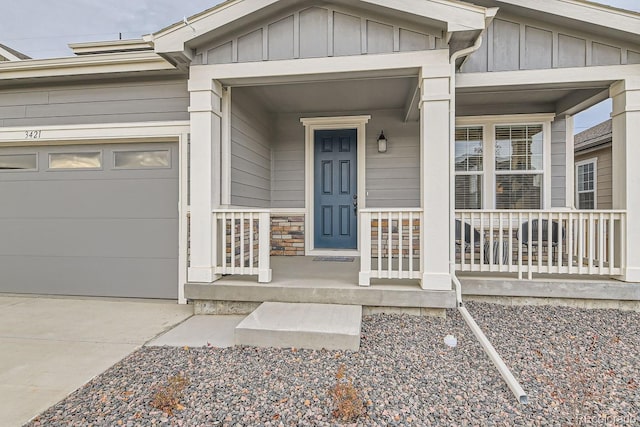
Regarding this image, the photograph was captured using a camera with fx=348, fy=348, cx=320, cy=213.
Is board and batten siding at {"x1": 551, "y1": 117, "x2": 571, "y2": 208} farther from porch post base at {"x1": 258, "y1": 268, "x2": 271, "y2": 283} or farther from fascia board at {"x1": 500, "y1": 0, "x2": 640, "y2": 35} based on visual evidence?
porch post base at {"x1": 258, "y1": 268, "x2": 271, "y2": 283}

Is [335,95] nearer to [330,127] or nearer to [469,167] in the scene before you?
[330,127]

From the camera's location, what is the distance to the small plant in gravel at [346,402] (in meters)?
1.81

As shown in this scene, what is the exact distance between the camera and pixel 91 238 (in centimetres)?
419

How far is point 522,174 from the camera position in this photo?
5055 mm

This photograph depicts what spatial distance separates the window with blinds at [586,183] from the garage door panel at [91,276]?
9.03 m

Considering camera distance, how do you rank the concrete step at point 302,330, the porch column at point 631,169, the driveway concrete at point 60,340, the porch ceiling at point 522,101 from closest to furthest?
the driveway concrete at point 60,340 < the concrete step at point 302,330 < the porch column at point 631,169 < the porch ceiling at point 522,101

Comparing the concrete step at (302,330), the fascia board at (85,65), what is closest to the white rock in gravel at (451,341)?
the concrete step at (302,330)

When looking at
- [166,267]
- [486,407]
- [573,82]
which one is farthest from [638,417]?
[166,267]

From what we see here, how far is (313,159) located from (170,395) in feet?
13.9

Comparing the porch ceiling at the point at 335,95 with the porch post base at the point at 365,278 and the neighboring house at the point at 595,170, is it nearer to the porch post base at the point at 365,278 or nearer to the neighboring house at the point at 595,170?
the porch post base at the point at 365,278

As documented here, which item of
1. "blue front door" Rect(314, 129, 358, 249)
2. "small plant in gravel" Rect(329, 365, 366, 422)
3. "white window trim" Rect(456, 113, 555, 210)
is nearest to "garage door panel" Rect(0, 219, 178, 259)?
"blue front door" Rect(314, 129, 358, 249)

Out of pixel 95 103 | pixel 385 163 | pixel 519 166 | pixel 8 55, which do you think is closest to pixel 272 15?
pixel 95 103

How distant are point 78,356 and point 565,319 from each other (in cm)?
418

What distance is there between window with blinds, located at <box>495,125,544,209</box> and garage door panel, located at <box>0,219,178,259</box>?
14.9ft
